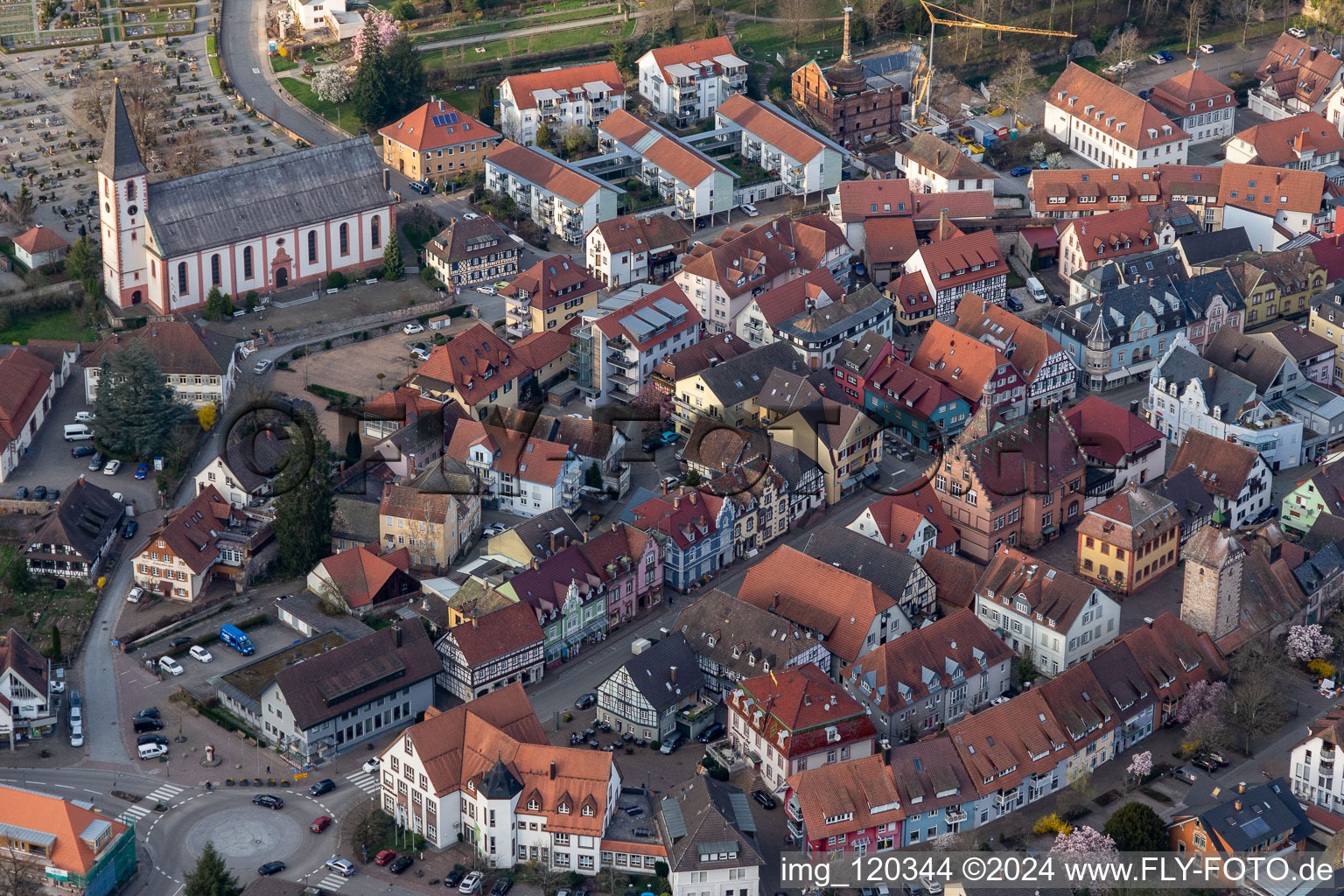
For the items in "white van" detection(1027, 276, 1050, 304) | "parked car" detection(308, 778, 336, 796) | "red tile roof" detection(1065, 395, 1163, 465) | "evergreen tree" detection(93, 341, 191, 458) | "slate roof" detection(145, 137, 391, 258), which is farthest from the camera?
"white van" detection(1027, 276, 1050, 304)

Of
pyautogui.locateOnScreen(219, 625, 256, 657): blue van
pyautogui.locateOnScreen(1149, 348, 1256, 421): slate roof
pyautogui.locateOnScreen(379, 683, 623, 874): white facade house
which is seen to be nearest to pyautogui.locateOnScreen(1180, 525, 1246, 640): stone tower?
pyautogui.locateOnScreen(1149, 348, 1256, 421): slate roof

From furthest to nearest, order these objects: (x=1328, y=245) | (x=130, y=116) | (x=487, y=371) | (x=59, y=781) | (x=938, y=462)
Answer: (x=130, y=116), (x=1328, y=245), (x=487, y=371), (x=938, y=462), (x=59, y=781)

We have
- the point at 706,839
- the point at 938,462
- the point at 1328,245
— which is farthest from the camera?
the point at 1328,245

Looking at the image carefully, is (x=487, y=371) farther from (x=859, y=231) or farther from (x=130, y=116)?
(x=130, y=116)

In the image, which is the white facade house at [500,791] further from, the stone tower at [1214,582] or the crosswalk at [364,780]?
the stone tower at [1214,582]

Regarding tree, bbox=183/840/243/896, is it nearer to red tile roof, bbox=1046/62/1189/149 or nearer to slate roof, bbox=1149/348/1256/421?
slate roof, bbox=1149/348/1256/421

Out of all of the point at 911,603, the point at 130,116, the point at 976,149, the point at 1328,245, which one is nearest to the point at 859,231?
the point at 976,149

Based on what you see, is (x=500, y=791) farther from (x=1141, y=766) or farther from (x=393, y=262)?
(x=393, y=262)
